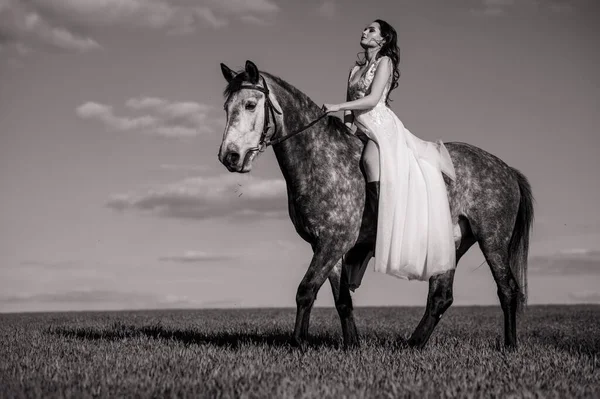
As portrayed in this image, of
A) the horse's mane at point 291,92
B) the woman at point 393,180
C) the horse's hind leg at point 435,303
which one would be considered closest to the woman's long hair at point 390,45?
Result: the woman at point 393,180

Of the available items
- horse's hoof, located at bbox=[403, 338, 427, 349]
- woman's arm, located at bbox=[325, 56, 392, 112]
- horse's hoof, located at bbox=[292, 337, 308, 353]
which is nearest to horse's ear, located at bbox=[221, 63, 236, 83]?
woman's arm, located at bbox=[325, 56, 392, 112]

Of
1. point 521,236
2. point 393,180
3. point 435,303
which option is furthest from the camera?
point 521,236

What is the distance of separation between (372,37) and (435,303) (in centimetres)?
367

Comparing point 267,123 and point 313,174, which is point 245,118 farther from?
point 313,174

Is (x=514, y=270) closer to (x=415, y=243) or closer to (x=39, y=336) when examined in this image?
(x=415, y=243)

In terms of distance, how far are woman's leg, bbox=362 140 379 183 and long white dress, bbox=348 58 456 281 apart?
6cm

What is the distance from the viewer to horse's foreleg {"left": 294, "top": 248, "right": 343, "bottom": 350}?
25.1 feet

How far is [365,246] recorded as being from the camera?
29.2 ft

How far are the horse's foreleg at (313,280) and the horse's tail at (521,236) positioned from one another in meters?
3.73

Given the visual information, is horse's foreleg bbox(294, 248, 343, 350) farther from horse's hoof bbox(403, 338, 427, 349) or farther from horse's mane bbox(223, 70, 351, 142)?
horse's hoof bbox(403, 338, 427, 349)

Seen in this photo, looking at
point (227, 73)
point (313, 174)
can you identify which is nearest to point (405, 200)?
point (313, 174)

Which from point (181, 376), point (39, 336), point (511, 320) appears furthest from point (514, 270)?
point (39, 336)

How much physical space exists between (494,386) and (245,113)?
388 cm

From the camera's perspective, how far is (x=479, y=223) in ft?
31.0
